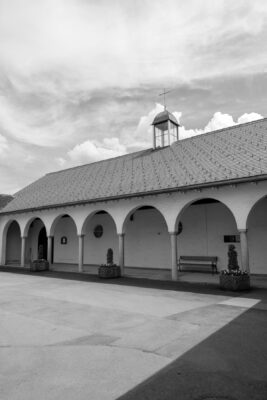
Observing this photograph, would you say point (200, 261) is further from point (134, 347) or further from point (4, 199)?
point (4, 199)

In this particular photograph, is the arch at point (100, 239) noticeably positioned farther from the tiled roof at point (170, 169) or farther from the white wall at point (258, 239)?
the white wall at point (258, 239)

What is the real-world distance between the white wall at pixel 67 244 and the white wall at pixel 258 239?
39.4 feet

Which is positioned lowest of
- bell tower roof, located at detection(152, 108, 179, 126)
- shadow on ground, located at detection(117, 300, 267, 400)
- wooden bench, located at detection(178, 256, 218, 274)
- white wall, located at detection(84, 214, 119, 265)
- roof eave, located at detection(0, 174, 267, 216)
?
shadow on ground, located at detection(117, 300, 267, 400)

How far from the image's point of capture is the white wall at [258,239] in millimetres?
13586

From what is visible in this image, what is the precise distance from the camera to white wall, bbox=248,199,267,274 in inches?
535

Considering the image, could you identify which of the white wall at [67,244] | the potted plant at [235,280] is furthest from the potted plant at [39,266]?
the potted plant at [235,280]

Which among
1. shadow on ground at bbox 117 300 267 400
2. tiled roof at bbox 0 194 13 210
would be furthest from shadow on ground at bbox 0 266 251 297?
tiled roof at bbox 0 194 13 210

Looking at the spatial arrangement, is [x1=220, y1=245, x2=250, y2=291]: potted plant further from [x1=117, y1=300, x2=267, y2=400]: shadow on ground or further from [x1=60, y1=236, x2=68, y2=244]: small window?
[x1=60, y1=236, x2=68, y2=244]: small window

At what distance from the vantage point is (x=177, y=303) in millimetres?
8695

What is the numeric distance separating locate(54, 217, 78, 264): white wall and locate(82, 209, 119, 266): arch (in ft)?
4.28

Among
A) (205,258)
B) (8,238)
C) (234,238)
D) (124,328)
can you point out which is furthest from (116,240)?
(124,328)

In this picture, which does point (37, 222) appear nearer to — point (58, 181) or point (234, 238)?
point (58, 181)

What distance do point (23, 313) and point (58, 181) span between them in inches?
629

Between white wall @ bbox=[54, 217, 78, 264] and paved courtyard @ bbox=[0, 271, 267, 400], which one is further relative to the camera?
white wall @ bbox=[54, 217, 78, 264]
